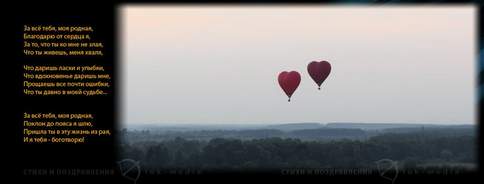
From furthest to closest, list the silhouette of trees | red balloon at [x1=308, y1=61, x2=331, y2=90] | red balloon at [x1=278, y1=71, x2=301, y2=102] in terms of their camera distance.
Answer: the silhouette of trees < red balloon at [x1=278, y1=71, x2=301, y2=102] < red balloon at [x1=308, y1=61, x2=331, y2=90]

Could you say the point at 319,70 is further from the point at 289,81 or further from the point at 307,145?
the point at 307,145

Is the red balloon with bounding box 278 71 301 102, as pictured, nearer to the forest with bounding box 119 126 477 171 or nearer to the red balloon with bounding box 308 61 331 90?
the red balloon with bounding box 308 61 331 90

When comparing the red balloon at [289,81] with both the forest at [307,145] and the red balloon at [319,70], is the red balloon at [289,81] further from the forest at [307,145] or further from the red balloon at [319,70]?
the forest at [307,145]

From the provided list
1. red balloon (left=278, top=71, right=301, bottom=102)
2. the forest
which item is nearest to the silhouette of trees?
the forest

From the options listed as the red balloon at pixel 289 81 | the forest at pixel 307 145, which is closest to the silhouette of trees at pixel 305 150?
the forest at pixel 307 145

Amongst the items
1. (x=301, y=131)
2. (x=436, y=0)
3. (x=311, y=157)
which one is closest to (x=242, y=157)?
(x=311, y=157)

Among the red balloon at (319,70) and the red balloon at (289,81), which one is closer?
the red balloon at (319,70)
